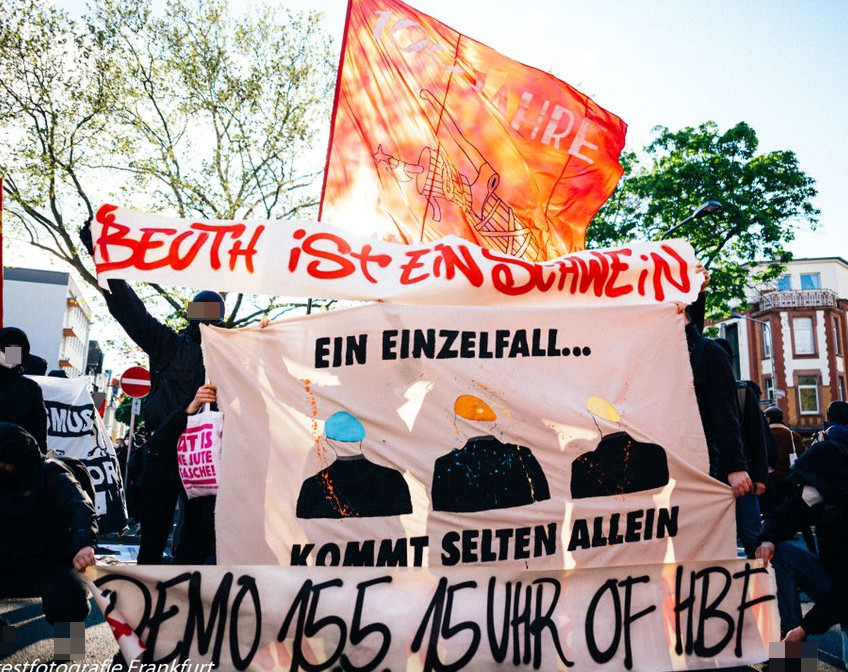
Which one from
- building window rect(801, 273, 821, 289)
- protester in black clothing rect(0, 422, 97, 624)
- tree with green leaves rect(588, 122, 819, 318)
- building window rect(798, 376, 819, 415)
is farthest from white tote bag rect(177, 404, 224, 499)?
building window rect(801, 273, 821, 289)

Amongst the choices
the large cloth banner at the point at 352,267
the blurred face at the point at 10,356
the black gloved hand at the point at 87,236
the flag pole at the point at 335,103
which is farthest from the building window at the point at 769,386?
the black gloved hand at the point at 87,236

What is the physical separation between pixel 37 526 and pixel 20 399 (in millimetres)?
1760

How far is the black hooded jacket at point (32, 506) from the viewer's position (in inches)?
151

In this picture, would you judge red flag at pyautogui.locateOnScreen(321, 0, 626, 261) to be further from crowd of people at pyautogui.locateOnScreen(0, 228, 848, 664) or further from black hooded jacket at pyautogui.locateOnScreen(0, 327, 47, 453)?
black hooded jacket at pyautogui.locateOnScreen(0, 327, 47, 453)

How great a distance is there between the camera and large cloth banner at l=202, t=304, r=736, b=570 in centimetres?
379

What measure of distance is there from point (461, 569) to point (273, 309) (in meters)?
16.7

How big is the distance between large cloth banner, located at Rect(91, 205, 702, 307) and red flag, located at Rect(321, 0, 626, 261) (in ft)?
4.31

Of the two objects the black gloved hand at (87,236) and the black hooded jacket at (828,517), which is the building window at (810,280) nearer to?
the black hooded jacket at (828,517)

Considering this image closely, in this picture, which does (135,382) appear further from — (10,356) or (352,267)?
(352,267)

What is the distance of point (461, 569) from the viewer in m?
3.68

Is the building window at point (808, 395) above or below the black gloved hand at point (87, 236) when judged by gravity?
above

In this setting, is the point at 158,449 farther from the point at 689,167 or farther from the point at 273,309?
the point at 689,167

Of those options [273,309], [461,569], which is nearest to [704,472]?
[461,569]

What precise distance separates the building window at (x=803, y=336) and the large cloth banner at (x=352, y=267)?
159ft
